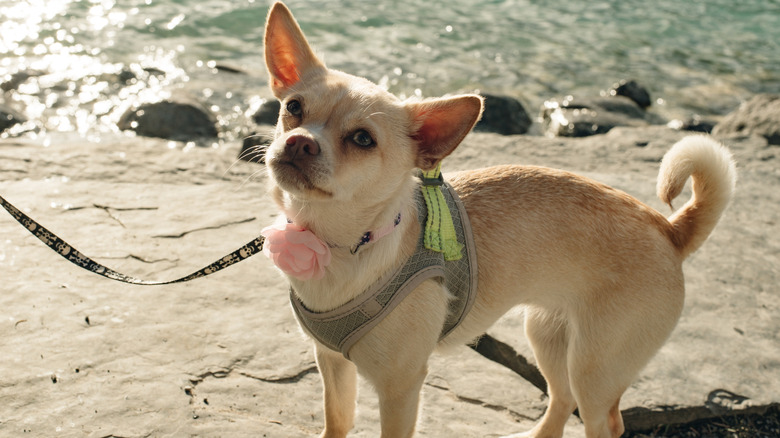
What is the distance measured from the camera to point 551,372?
3.47 meters

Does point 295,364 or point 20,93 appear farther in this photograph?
point 20,93

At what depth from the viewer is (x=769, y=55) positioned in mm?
12977

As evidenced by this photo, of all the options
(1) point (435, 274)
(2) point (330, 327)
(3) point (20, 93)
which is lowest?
(3) point (20, 93)

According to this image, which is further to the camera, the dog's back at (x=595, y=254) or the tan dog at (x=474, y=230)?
the dog's back at (x=595, y=254)

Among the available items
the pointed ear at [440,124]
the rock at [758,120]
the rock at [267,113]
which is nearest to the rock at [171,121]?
the rock at [267,113]

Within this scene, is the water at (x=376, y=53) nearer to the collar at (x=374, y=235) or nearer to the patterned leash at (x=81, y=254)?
the patterned leash at (x=81, y=254)

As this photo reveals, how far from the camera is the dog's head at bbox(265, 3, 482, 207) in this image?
2.59 m

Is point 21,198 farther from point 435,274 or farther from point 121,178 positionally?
point 435,274

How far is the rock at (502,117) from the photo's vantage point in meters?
8.68

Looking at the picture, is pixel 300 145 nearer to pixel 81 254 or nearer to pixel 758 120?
pixel 81 254

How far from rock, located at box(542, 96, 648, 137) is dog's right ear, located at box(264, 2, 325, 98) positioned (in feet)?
20.2

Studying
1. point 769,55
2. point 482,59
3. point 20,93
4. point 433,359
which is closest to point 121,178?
point 433,359

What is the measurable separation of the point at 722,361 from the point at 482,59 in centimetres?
817

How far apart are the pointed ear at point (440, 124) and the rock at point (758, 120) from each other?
19.6ft
